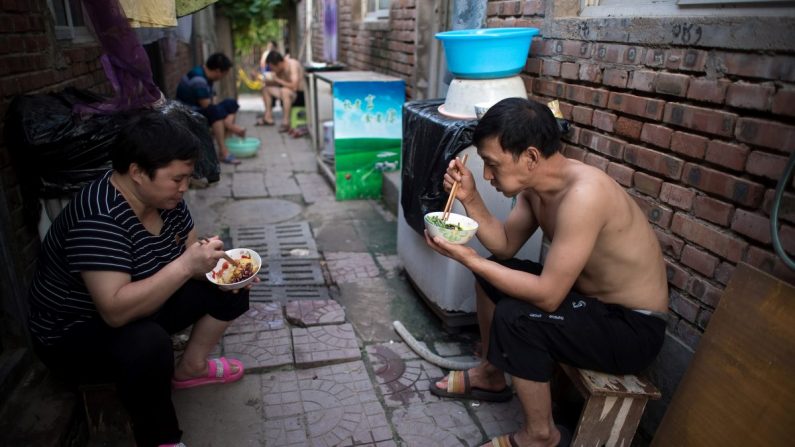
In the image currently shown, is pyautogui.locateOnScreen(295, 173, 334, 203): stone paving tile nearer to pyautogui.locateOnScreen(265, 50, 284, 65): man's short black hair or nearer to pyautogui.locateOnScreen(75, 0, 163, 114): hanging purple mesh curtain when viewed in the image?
pyautogui.locateOnScreen(75, 0, 163, 114): hanging purple mesh curtain

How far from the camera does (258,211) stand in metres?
5.17

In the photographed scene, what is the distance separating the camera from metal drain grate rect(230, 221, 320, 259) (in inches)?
166

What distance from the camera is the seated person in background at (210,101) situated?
6.76 metres

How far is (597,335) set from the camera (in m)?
1.92

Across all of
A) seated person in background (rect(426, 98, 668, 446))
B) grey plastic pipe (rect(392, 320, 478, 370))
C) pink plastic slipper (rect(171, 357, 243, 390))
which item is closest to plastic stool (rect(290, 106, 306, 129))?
grey plastic pipe (rect(392, 320, 478, 370))

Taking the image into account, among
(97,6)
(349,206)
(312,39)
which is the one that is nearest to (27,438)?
(97,6)

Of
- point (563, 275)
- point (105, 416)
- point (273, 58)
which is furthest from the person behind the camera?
point (273, 58)

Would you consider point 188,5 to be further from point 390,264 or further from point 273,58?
point 273,58

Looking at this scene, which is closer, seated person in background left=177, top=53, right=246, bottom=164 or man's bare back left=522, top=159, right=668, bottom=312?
man's bare back left=522, top=159, right=668, bottom=312

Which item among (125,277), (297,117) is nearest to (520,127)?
(125,277)

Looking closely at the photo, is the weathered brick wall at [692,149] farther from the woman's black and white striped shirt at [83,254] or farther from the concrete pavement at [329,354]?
the woman's black and white striped shirt at [83,254]

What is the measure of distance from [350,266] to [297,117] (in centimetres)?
599

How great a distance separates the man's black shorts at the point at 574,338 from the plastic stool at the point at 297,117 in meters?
7.82

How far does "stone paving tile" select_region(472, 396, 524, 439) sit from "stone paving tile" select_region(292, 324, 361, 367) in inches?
30.6
